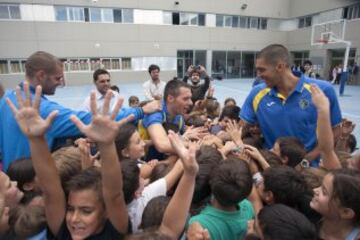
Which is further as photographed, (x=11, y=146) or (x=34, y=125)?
(x=11, y=146)

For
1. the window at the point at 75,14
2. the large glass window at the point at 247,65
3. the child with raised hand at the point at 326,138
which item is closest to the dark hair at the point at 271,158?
the child with raised hand at the point at 326,138

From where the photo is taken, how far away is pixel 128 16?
748 inches

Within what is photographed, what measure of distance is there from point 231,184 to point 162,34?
1978 centimetres

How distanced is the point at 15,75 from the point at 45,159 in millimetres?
19007

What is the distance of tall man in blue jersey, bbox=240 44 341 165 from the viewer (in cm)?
243

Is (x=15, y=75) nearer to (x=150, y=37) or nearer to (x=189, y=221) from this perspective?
(x=150, y=37)

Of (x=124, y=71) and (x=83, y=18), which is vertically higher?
(x=83, y=18)

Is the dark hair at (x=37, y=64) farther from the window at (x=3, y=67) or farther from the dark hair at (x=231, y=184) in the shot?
the window at (x=3, y=67)

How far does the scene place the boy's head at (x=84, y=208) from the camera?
1.31m

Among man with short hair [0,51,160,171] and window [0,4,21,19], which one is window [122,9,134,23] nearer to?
window [0,4,21,19]

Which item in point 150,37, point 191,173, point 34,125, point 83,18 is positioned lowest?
point 191,173

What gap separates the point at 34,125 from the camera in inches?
48.1

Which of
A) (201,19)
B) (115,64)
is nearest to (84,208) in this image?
(115,64)

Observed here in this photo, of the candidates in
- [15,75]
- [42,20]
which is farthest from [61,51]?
[15,75]
